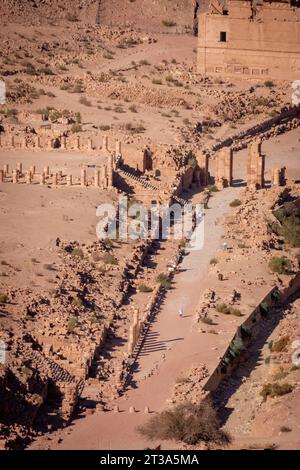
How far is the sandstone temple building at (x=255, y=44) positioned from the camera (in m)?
95.8

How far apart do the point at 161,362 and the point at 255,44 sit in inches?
1500

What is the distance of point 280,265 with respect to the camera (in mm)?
69000

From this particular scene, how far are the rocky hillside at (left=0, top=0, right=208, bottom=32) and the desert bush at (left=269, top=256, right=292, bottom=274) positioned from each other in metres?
33.7

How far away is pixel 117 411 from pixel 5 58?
3916cm

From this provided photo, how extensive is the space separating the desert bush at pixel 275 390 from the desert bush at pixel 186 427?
11.6ft

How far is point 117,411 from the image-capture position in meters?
56.0

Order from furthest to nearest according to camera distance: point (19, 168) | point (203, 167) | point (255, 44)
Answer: point (255, 44)
point (203, 167)
point (19, 168)

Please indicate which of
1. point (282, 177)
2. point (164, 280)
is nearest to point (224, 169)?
point (282, 177)

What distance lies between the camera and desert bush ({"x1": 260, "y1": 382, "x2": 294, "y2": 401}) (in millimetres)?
58125

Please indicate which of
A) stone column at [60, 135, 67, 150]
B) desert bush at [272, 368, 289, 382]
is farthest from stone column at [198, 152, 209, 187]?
desert bush at [272, 368, 289, 382]

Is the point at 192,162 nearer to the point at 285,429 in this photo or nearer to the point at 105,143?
the point at 105,143

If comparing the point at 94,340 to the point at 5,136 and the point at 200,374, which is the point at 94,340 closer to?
the point at 200,374

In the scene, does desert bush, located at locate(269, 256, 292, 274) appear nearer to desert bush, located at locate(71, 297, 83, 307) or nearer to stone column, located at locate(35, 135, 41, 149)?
desert bush, located at locate(71, 297, 83, 307)

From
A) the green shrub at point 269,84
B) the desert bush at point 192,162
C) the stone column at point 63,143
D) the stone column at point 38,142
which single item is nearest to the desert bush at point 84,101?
the stone column at point 63,143
